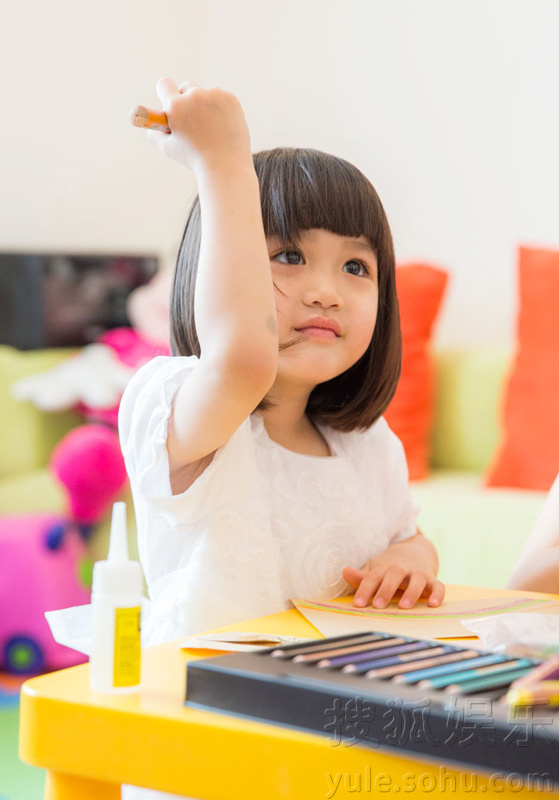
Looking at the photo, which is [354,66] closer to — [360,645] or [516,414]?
[516,414]

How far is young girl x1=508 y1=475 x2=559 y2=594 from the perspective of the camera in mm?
939

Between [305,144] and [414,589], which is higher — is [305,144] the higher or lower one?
the higher one

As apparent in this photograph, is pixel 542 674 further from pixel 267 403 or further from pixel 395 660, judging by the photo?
pixel 267 403

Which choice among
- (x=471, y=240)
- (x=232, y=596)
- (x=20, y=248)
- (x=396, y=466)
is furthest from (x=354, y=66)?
(x=232, y=596)

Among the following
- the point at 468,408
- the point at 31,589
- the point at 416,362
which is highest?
the point at 416,362

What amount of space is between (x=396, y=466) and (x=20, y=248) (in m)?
1.88

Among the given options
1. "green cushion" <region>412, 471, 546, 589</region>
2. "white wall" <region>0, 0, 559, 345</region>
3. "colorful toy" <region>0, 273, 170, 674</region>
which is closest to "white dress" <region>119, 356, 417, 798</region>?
"green cushion" <region>412, 471, 546, 589</region>

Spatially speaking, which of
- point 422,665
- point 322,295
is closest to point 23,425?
point 322,295

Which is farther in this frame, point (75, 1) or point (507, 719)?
point (75, 1)

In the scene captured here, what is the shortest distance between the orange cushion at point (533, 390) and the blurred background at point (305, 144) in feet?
0.15

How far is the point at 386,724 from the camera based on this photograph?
0.43 meters

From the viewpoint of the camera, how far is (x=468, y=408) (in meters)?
2.48

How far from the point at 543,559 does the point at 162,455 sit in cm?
41

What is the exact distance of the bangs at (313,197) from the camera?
0.95 meters
